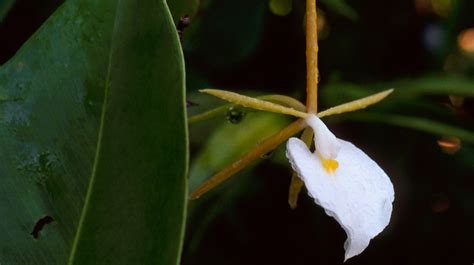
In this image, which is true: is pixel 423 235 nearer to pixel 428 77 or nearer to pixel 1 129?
pixel 428 77

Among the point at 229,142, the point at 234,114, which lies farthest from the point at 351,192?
the point at 229,142

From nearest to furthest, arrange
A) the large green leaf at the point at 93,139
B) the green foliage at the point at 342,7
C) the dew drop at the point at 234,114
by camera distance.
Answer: the large green leaf at the point at 93,139 → the dew drop at the point at 234,114 → the green foliage at the point at 342,7

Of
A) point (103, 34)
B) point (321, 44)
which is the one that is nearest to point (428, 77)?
point (321, 44)

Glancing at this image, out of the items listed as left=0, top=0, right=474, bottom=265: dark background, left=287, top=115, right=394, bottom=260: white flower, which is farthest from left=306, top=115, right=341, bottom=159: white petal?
left=0, top=0, right=474, bottom=265: dark background

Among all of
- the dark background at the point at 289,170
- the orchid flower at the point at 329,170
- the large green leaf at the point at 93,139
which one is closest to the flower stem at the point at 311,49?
the orchid flower at the point at 329,170

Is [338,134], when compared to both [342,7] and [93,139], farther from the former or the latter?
[93,139]

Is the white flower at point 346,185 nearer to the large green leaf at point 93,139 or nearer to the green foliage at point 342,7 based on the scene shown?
the large green leaf at point 93,139

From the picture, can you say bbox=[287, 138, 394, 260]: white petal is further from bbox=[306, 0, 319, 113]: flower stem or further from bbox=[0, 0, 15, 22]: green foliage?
bbox=[0, 0, 15, 22]: green foliage

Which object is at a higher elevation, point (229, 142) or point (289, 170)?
point (229, 142)
